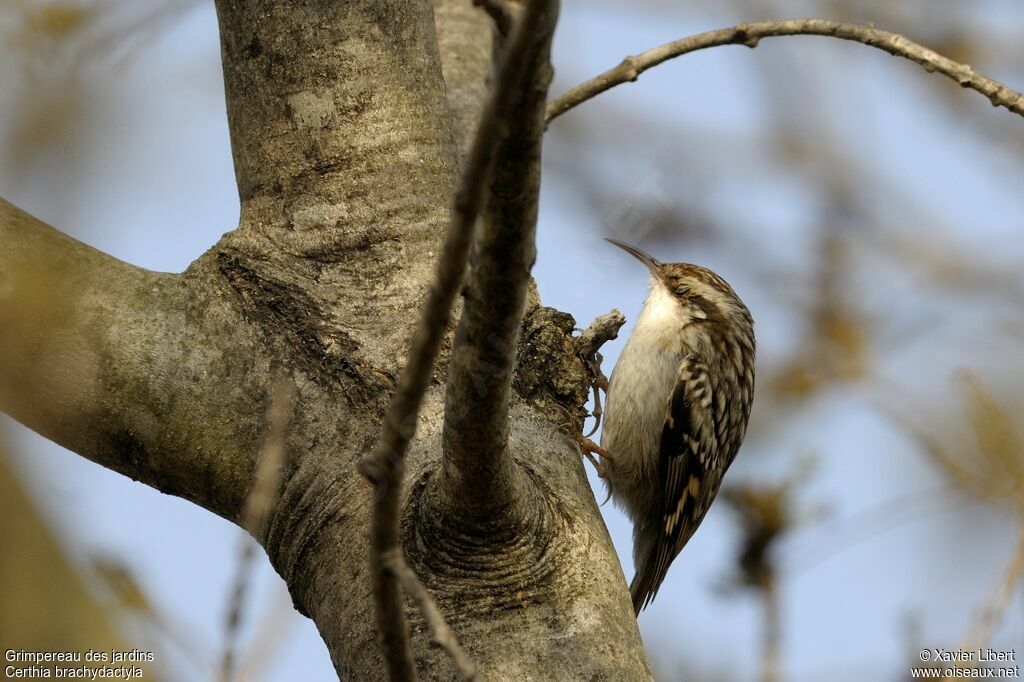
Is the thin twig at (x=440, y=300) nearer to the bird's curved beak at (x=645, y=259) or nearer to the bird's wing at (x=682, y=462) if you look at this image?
the bird's wing at (x=682, y=462)

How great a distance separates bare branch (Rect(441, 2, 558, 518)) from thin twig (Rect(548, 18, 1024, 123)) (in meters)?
1.14

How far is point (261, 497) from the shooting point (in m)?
1.59

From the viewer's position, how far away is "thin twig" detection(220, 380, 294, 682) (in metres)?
1.33

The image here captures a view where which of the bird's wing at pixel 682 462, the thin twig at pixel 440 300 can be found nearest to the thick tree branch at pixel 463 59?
the bird's wing at pixel 682 462


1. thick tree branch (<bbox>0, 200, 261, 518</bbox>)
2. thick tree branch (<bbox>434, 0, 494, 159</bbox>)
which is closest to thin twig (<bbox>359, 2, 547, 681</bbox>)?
thick tree branch (<bbox>0, 200, 261, 518</bbox>)

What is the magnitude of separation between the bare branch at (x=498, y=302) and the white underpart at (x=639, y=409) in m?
2.39

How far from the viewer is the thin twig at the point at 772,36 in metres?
2.54

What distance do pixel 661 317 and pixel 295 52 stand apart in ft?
7.78

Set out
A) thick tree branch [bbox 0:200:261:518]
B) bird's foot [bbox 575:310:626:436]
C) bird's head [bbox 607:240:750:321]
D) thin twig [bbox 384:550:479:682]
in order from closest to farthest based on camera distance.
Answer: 1. thin twig [bbox 384:550:479:682]
2. thick tree branch [bbox 0:200:261:518]
3. bird's foot [bbox 575:310:626:436]
4. bird's head [bbox 607:240:750:321]

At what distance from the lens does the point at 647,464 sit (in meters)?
4.48

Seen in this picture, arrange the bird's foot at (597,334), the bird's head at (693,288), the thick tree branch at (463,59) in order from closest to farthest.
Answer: the bird's foot at (597,334) → the thick tree branch at (463,59) → the bird's head at (693,288)

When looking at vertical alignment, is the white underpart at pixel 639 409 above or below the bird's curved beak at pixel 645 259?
below

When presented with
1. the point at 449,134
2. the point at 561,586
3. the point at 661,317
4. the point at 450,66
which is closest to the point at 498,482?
the point at 561,586

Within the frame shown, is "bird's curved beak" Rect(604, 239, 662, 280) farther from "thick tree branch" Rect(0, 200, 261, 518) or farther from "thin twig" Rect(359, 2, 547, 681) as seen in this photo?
"thin twig" Rect(359, 2, 547, 681)
